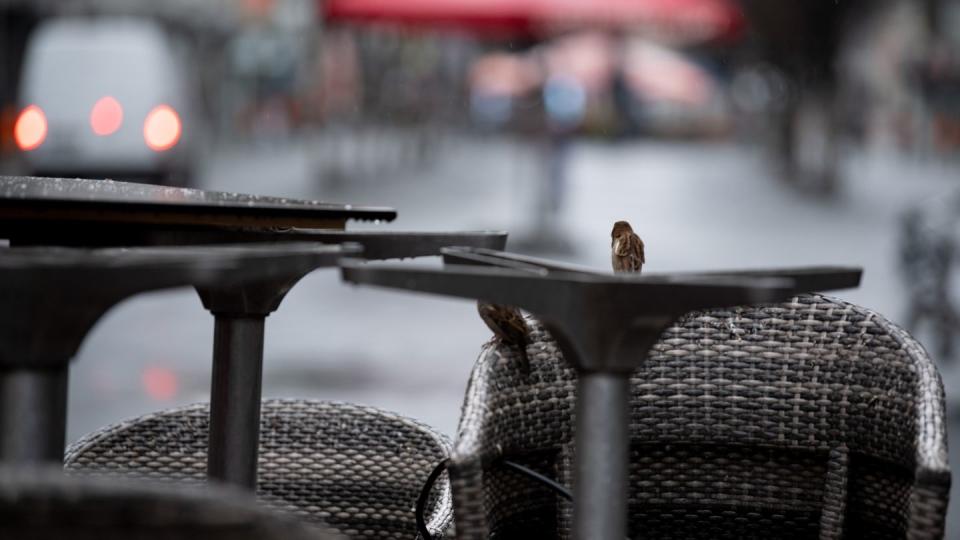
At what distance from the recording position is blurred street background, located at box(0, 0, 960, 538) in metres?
8.81

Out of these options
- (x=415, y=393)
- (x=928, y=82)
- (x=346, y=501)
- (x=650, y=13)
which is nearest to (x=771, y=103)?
(x=928, y=82)

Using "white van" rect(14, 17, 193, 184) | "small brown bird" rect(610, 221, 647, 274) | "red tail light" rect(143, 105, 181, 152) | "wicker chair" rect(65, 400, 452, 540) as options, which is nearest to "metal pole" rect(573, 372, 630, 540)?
"small brown bird" rect(610, 221, 647, 274)

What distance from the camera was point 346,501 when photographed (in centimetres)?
293

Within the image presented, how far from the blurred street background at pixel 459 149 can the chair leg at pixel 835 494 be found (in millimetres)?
2529

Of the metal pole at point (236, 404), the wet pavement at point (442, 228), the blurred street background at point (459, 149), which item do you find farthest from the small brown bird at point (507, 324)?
the wet pavement at point (442, 228)

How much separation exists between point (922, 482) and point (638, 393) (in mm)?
620

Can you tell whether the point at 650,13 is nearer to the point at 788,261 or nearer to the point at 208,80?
the point at 788,261

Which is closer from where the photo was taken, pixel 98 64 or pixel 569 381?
pixel 569 381

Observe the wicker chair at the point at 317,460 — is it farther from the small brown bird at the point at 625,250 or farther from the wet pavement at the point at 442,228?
the wet pavement at the point at 442,228

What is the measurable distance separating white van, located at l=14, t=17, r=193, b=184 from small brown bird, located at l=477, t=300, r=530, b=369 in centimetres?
1135

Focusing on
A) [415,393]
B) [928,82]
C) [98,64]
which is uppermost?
[928,82]

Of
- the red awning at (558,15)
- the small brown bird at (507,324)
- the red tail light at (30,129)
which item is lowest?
the small brown bird at (507,324)

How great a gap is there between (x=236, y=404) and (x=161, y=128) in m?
12.0

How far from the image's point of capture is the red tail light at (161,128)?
13695mm
